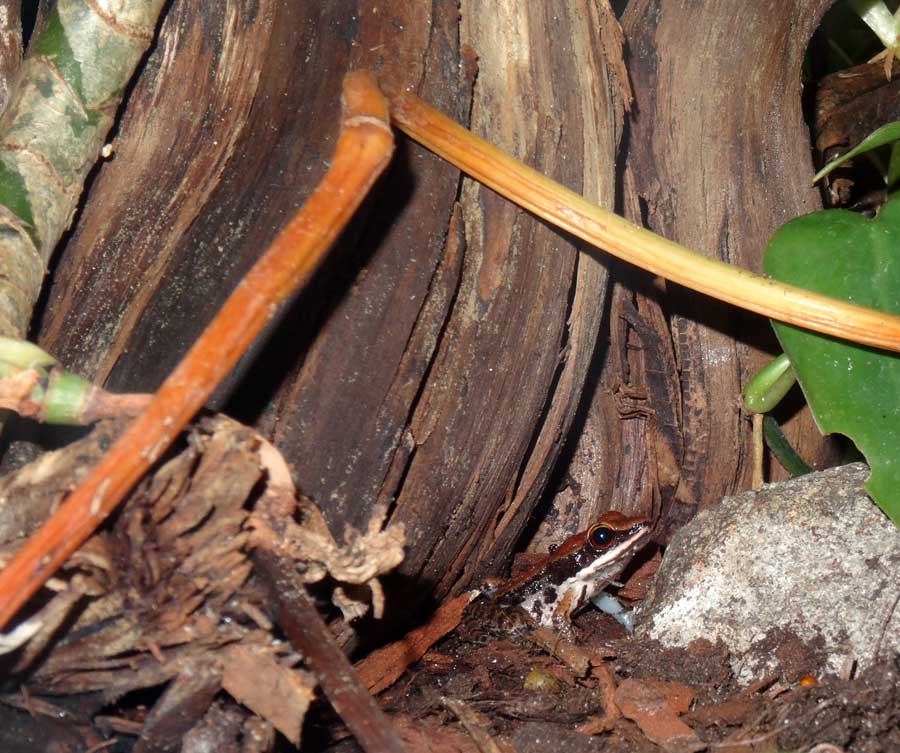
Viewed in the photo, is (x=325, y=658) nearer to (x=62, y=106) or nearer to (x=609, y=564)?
(x=62, y=106)

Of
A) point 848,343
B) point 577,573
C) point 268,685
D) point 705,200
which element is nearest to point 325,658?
point 268,685

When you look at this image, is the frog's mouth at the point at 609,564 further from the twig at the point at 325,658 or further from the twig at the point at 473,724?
the twig at the point at 325,658

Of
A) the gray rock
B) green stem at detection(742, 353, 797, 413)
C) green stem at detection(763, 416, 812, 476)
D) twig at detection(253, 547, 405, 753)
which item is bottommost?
the gray rock

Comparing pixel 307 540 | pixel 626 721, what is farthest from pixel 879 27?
pixel 307 540

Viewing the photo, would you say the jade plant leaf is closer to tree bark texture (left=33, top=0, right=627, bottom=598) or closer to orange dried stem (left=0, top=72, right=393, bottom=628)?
tree bark texture (left=33, top=0, right=627, bottom=598)

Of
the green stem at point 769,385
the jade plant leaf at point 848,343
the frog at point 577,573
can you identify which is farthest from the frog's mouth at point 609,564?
the jade plant leaf at point 848,343

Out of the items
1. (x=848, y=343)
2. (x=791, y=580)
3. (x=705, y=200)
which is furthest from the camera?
(x=705, y=200)

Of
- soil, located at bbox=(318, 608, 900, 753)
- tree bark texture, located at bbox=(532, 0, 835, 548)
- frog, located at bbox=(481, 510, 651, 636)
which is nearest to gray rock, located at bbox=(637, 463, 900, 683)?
soil, located at bbox=(318, 608, 900, 753)
